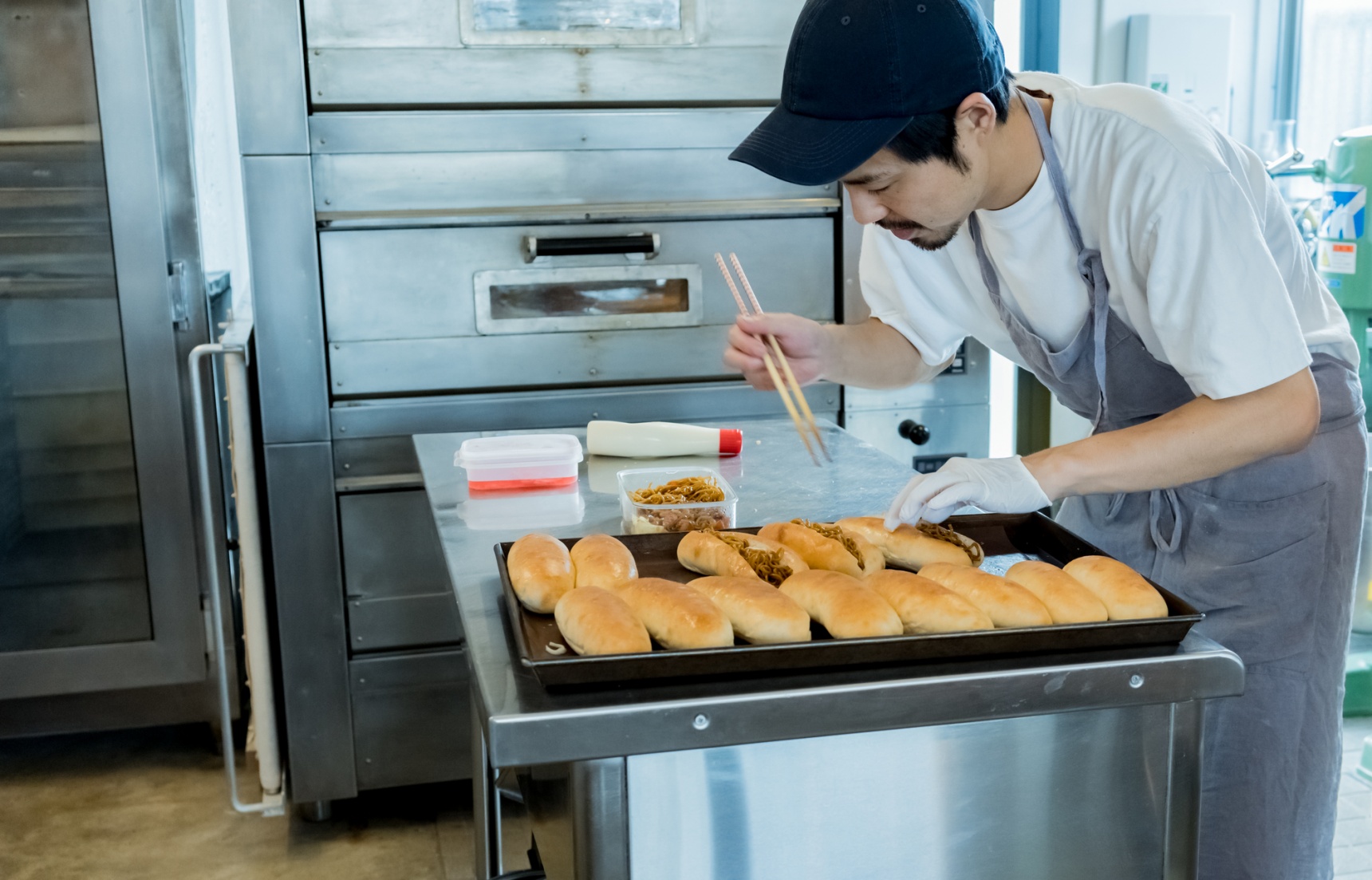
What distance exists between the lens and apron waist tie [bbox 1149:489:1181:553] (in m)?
1.73

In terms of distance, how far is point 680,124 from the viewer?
2.78 metres

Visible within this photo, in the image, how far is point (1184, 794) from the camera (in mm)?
1309

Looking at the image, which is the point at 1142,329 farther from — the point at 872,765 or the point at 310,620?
the point at 310,620

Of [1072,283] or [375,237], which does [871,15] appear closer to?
[1072,283]

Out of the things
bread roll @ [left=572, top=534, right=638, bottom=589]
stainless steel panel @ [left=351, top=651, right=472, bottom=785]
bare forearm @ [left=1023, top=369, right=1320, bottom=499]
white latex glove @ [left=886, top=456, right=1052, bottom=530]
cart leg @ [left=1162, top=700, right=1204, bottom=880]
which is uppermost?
bare forearm @ [left=1023, top=369, right=1320, bottom=499]

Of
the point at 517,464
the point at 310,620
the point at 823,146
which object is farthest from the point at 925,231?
the point at 310,620

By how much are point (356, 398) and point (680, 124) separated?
3.17ft

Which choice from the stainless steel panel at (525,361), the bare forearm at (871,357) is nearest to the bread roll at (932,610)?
the bare forearm at (871,357)

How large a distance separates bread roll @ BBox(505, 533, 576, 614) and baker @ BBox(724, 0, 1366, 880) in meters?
0.41

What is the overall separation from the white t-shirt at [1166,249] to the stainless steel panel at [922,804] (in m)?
0.45

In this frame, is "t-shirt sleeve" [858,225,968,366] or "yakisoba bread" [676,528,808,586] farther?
"t-shirt sleeve" [858,225,968,366]

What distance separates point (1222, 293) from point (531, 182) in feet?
5.52

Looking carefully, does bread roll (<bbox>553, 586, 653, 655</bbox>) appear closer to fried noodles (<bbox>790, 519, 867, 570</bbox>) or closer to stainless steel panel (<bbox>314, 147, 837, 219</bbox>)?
fried noodles (<bbox>790, 519, 867, 570</bbox>)

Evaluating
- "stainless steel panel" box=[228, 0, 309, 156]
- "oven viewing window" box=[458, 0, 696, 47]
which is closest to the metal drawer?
"stainless steel panel" box=[228, 0, 309, 156]
